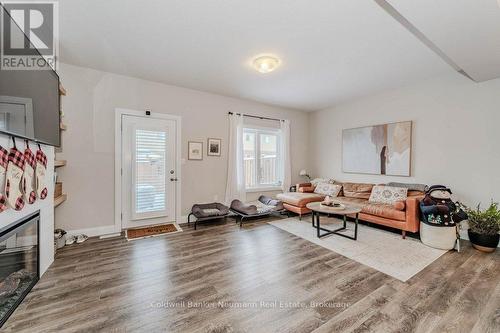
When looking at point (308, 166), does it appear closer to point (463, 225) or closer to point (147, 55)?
point (463, 225)

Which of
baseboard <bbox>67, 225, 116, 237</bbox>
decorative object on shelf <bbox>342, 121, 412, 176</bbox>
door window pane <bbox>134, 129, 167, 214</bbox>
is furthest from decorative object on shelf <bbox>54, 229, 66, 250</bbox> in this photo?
decorative object on shelf <bbox>342, 121, 412, 176</bbox>

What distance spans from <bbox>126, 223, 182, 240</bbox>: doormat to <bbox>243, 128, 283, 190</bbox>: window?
1936 millimetres

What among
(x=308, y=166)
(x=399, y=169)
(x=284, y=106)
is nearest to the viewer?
(x=399, y=169)

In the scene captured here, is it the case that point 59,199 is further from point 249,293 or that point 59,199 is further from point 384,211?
point 384,211

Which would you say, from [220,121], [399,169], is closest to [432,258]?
[399,169]

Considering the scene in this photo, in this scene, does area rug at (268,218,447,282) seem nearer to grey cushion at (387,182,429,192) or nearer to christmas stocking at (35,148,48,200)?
grey cushion at (387,182,429,192)

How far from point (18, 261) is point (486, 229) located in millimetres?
5340

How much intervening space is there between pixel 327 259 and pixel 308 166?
12.1 feet

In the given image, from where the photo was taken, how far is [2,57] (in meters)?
1.47

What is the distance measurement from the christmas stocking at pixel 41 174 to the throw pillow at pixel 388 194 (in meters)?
4.81

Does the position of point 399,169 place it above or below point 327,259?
above

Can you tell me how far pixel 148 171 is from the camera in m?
3.72

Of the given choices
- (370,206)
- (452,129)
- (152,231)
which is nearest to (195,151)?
(152,231)

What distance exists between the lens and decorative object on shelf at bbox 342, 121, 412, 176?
13.1 feet
